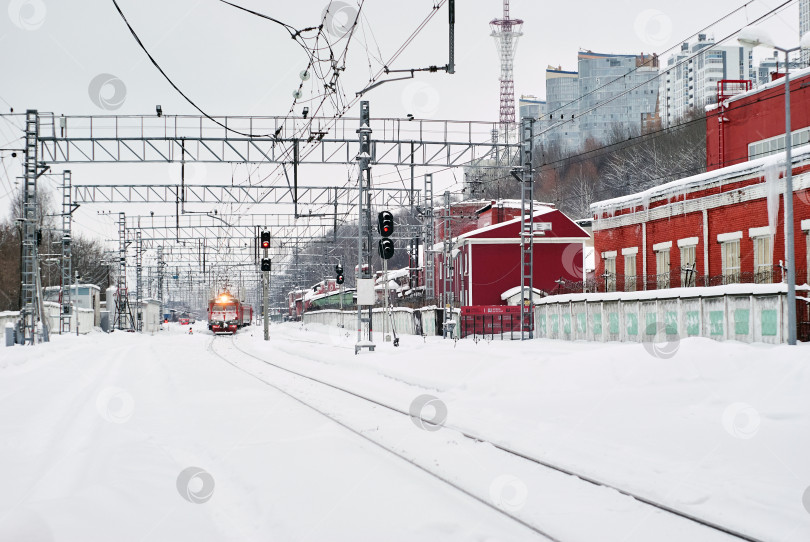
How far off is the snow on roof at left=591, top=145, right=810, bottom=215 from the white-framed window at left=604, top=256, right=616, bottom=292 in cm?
250

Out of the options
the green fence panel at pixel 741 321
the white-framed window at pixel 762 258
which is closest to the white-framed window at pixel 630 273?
the white-framed window at pixel 762 258

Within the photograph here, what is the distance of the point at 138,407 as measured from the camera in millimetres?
14008

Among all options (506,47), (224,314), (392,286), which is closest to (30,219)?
(224,314)

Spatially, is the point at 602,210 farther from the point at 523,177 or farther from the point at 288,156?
the point at 288,156

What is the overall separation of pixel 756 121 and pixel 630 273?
363 inches

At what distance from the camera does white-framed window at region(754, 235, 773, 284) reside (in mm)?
27547

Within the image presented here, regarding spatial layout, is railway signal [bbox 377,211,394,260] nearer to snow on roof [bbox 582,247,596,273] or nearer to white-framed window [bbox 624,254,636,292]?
white-framed window [bbox 624,254,636,292]

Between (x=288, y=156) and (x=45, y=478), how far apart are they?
2798 centimetres

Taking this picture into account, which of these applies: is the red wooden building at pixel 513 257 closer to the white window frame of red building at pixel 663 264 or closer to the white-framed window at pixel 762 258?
the white window frame of red building at pixel 663 264

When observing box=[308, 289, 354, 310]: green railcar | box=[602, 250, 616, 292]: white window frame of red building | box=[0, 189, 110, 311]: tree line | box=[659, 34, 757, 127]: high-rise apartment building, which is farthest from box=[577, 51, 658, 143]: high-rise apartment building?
box=[602, 250, 616, 292]: white window frame of red building

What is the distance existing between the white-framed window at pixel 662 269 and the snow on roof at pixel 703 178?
7.91 feet

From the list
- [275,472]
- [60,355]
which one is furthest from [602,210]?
[275,472]

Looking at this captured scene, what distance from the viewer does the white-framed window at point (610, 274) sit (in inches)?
1533

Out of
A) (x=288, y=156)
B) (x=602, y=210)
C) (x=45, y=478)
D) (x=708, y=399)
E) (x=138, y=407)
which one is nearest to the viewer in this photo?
(x=45, y=478)
